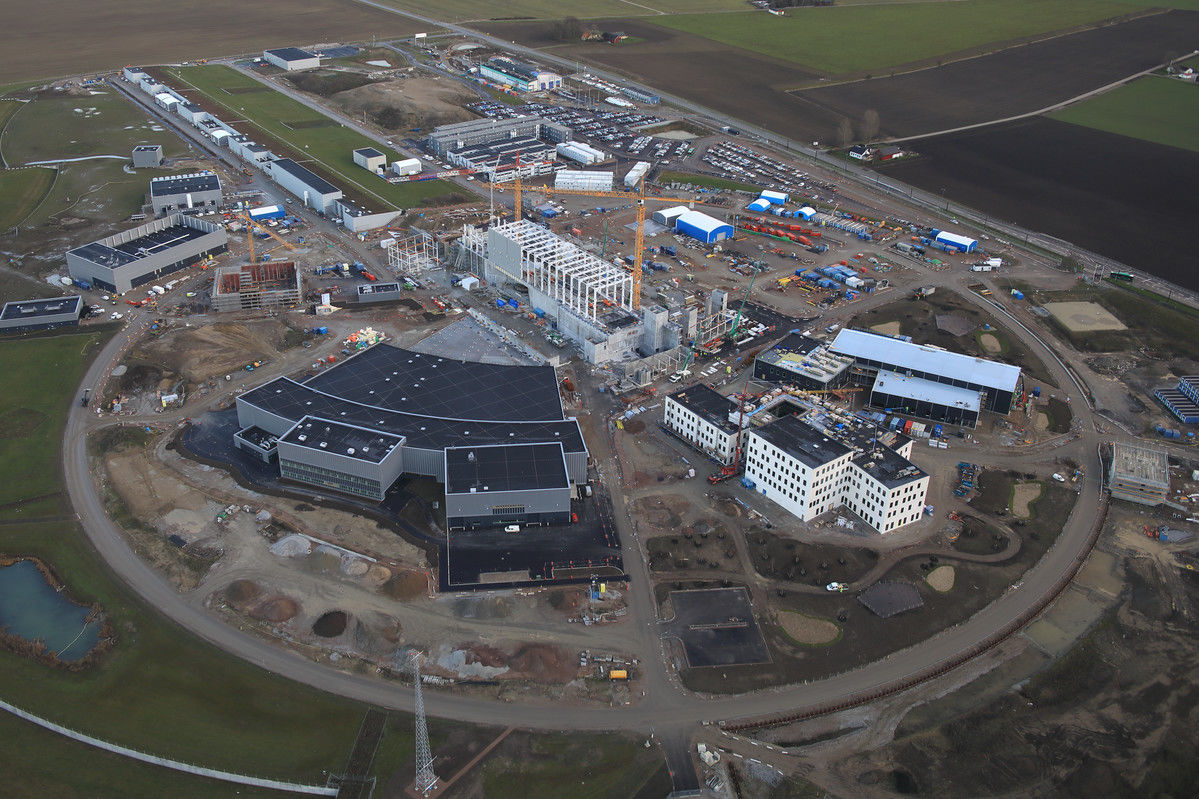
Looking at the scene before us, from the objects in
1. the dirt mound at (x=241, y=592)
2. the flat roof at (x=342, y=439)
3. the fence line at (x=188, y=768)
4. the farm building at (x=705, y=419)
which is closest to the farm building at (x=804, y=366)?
the farm building at (x=705, y=419)

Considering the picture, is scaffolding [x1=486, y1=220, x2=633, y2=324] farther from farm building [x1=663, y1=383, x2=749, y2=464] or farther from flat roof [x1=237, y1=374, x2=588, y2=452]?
flat roof [x1=237, y1=374, x2=588, y2=452]

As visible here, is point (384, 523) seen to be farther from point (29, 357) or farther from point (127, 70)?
point (127, 70)

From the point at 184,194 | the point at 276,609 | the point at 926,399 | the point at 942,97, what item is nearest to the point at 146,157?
the point at 184,194

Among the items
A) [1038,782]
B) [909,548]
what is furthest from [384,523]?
[1038,782]

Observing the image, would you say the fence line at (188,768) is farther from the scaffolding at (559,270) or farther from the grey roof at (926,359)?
the grey roof at (926,359)

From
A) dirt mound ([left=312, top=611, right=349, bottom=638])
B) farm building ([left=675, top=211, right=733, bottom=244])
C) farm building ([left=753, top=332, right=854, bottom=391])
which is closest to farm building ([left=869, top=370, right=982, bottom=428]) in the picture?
farm building ([left=753, top=332, right=854, bottom=391])
